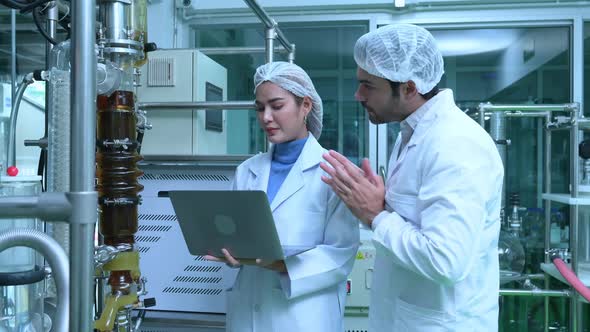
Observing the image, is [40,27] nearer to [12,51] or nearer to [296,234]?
[296,234]

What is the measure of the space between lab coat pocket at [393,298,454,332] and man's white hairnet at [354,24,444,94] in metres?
0.49

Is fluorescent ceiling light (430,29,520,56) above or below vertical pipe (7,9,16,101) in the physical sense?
above

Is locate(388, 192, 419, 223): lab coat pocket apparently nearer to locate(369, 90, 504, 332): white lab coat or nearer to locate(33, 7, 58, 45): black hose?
locate(369, 90, 504, 332): white lab coat

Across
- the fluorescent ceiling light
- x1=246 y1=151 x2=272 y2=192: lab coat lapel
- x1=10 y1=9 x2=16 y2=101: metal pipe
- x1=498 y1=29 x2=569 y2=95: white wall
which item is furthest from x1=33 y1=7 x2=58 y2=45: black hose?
x1=498 y1=29 x2=569 y2=95: white wall

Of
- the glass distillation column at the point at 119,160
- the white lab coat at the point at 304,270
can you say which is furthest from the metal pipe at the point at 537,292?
the glass distillation column at the point at 119,160

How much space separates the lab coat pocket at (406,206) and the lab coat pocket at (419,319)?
0.19 m

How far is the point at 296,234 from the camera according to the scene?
139 centimetres

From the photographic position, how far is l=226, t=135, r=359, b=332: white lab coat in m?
1.33

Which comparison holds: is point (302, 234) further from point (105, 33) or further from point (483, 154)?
point (105, 33)

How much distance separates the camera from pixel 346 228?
4.50 ft

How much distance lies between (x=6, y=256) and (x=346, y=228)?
33.0 inches

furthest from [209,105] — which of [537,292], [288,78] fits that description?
[537,292]

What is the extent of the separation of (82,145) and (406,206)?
2.57 ft

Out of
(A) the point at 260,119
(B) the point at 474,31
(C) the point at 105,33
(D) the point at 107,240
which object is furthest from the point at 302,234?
(B) the point at 474,31
